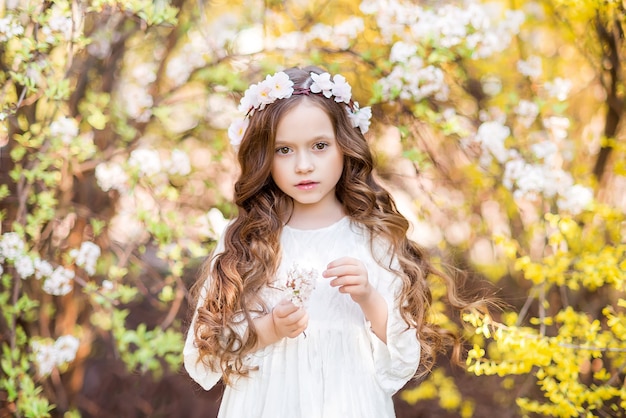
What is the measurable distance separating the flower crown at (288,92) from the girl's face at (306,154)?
0.05 metres

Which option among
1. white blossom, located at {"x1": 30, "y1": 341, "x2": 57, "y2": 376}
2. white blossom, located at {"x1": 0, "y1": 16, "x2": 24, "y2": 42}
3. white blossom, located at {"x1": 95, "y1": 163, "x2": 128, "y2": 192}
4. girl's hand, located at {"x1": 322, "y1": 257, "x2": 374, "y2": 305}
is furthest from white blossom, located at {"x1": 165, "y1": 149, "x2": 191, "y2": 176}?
girl's hand, located at {"x1": 322, "y1": 257, "x2": 374, "y2": 305}

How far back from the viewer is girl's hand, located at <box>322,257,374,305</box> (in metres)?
1.75

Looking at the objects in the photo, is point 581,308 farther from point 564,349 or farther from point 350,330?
point 350,330

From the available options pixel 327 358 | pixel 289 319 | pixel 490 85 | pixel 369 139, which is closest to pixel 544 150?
pixel 490 85

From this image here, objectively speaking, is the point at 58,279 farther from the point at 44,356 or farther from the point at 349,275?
the point at 349,275

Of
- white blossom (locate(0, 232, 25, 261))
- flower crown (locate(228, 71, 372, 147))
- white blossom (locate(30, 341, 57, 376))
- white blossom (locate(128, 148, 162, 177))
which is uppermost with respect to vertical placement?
flower crown (locate(228, 71, 372, 147))

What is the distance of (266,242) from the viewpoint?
6.49 feet

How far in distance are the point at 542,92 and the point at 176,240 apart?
1.57 meters

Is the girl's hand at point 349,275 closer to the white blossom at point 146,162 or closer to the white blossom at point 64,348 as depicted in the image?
the white blossom at point 146,162

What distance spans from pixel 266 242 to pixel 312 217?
14 cm

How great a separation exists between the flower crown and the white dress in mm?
323

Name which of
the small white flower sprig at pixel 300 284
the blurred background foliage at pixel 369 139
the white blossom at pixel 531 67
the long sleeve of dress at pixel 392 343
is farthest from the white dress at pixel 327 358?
the white blossom at pixel 531 67

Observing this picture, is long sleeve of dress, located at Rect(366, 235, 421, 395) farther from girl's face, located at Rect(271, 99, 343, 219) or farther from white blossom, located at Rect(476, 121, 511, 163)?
white blossom, located at Rect(476, 121, 511, 163)

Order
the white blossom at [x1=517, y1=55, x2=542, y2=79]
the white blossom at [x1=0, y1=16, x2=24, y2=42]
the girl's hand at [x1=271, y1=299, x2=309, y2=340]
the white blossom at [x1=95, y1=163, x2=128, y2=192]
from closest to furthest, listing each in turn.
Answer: the girl's hand at [x1=271, y1=299, x2=309, y2=340] → the white blossom at [x1=0, y1=16, x2=24, y2=42] → the white blossom at [x1=95, y1=163, x2=128, y2=192] → the white blossom at [x1=517, y1=55, x2=542, y2=79]
